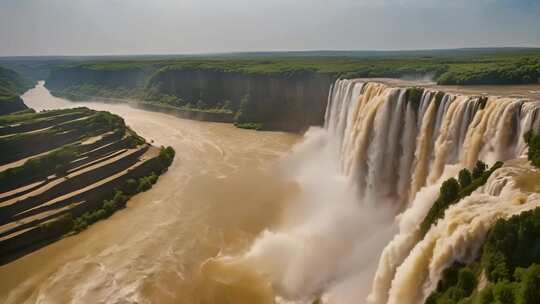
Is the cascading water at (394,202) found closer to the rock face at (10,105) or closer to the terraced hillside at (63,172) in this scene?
the terraced hillside at (63,172)

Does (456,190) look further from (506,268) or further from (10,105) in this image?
(10,105)

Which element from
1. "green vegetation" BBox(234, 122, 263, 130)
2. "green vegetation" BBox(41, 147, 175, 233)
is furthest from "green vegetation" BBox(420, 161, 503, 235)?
"green vegetation" BBox(234, 122, 263, 130)

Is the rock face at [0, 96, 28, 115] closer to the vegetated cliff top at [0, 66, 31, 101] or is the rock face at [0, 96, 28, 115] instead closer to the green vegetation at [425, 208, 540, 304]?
the vegetated cliff top at [0, 66, 31, 101]

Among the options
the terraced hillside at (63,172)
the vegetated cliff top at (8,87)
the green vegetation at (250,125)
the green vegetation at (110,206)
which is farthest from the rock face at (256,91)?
the green vegetation at (110,206)

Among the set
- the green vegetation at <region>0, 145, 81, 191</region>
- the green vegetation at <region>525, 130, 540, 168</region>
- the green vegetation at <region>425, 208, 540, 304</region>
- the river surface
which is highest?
the green vegetation at <region>525, 130, 540, 168</region>

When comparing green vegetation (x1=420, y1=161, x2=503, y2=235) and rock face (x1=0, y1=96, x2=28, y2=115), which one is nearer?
green vegetation (x1=420, y1=161, x2=503, y2=235)

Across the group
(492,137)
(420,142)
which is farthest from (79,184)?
(492,137)
